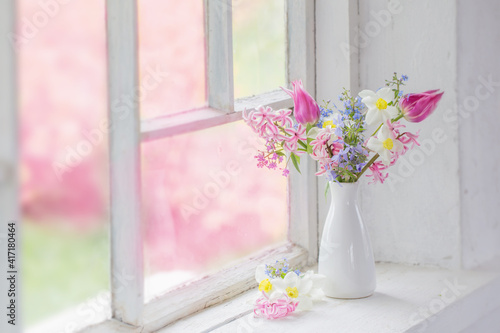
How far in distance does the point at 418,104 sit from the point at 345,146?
15cm

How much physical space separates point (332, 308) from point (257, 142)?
393 millimetres

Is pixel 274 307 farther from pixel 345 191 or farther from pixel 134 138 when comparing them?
pixel 134 138

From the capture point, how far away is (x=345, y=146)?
1.33 meters

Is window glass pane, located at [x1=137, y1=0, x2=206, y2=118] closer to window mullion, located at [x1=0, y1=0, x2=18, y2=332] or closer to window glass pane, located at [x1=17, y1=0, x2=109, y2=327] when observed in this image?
window glass pane, located at [x1=17, y1=0, x2=109, y2=327]

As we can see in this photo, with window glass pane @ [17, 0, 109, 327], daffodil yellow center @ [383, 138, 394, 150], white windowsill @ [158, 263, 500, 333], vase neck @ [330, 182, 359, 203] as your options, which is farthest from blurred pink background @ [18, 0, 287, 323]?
daffodil yellow center @ [383, 138, 394, 150]

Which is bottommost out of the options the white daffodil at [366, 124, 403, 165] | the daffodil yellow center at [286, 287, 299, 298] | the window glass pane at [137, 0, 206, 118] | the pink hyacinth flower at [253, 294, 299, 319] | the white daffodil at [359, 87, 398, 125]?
the pink hyacinth flower at [253, 294, 299, 319]

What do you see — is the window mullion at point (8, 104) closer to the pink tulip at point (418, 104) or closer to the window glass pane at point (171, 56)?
the window glass pane at point (171, 56)

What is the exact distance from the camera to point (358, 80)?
1662 millimetres

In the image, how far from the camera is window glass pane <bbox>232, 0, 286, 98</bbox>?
1490 millimetres

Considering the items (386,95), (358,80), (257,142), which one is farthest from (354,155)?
(358,80)

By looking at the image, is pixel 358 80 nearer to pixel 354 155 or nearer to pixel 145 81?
pixel 354 155

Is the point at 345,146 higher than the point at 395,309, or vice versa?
the point at 345,146

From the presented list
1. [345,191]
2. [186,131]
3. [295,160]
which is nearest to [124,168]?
[186,131]

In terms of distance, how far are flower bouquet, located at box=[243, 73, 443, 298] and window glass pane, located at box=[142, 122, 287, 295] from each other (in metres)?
0.14
